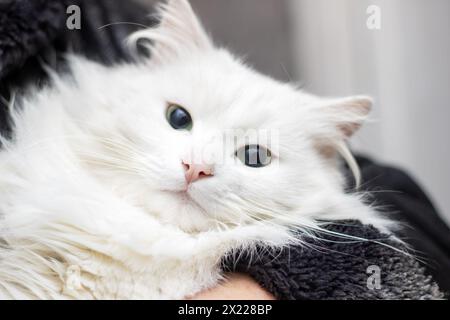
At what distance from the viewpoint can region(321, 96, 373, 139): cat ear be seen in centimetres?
101

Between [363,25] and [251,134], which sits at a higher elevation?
[363,25]

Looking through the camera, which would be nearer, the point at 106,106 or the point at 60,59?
the point at 106,106

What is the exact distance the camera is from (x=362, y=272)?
76 cm

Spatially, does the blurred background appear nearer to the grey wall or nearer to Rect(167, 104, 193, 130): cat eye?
the grey wall

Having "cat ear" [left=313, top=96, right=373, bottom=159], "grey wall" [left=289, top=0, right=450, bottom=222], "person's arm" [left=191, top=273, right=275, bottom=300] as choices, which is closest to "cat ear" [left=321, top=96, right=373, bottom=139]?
"cat ear" [left=313, top=96, right=373, bottom=159]

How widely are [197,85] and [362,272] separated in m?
0.49

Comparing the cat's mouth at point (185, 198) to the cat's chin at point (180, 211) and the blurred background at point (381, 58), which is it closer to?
the cat's chin at point (180, 211)

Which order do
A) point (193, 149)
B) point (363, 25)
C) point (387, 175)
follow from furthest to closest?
point (363, 25) < point (387, 175) < point (193, 149)

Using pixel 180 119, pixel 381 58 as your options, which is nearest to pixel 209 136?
pixel 180 119

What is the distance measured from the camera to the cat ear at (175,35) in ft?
3.44

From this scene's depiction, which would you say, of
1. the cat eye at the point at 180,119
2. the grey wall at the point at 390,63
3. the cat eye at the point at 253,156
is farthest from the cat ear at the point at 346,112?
the grey wall at the point at 390,63

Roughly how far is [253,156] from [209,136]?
0.10 metres
